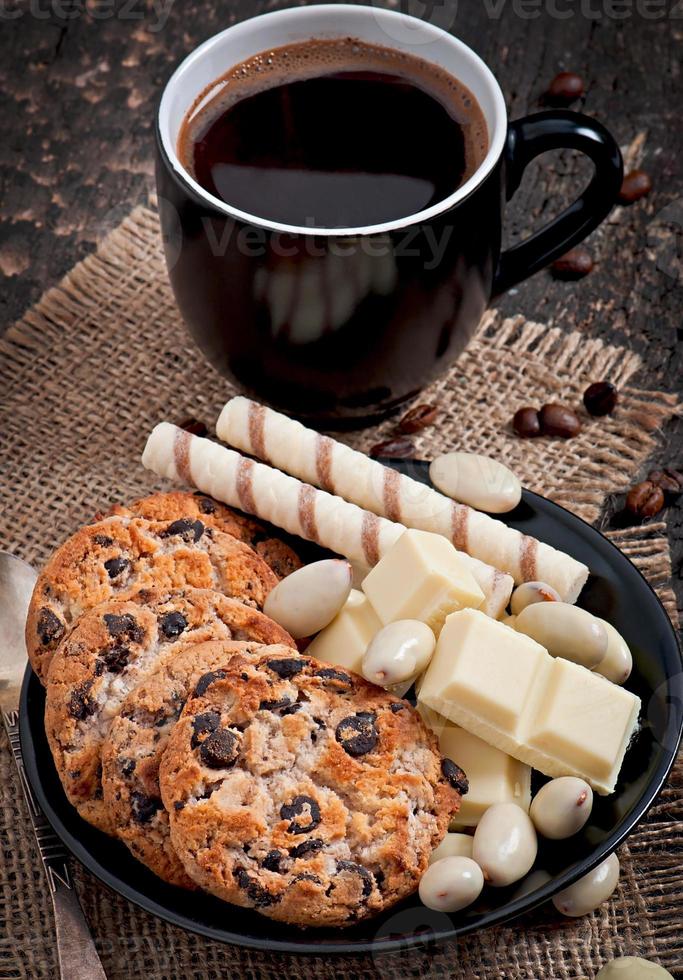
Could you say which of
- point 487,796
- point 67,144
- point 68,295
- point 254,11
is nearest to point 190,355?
point 68,295

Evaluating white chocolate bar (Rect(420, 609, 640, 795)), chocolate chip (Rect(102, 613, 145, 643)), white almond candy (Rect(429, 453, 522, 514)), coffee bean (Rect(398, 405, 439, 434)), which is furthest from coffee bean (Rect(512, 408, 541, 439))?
chocolate chip (Rect(102, 613, 145, 643))

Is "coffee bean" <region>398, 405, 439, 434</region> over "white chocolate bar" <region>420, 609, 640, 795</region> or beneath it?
beneath

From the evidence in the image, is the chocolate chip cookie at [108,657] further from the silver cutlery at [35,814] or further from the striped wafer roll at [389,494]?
the striped wafer roll at [389,494]

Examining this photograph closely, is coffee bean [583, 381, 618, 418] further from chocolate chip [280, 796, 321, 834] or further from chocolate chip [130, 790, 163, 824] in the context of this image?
chocolate chip [130, 790, 163, 824]

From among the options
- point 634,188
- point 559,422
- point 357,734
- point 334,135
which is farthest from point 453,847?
point 634,188

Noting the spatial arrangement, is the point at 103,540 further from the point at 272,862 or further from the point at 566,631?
the point at 566,631
